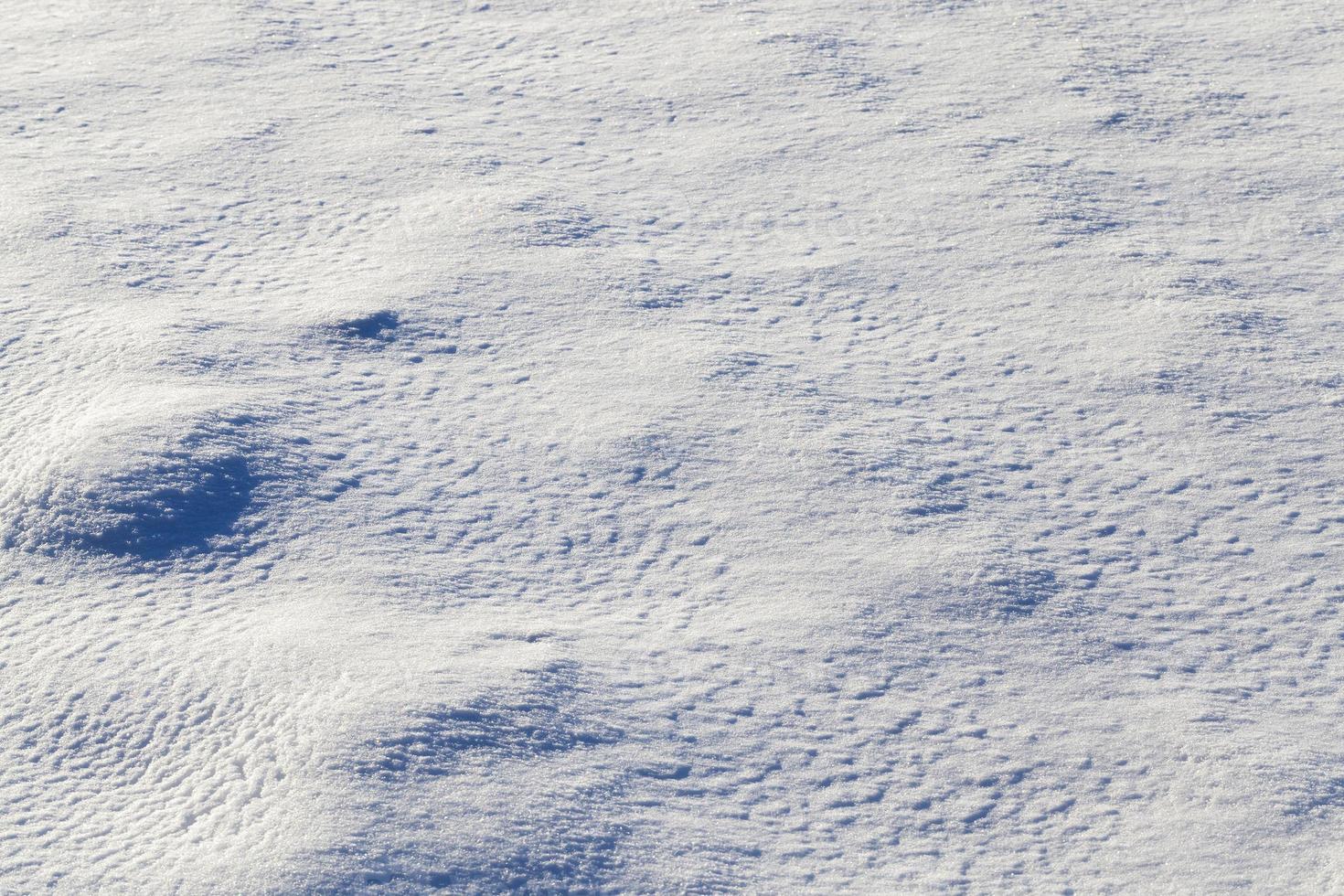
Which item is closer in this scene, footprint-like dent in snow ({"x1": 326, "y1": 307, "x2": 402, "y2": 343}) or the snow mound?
the snow mound

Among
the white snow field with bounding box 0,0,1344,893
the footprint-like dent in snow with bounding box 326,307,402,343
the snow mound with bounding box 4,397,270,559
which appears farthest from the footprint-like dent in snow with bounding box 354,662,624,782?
the footprint-like dent in snow with bounding box 326,307,402,343

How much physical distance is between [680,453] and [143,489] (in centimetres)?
61

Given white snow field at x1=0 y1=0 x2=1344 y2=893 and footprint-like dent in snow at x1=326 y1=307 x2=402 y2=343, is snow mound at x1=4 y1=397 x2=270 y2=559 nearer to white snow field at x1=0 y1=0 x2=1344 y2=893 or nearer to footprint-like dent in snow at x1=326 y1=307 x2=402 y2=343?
white snow field at x1=0 y1=0 x2=1344 y2=893

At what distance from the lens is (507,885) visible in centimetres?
127

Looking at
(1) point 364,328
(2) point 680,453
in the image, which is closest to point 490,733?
(2) point 680,453

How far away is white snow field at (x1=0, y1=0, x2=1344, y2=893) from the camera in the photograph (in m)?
1.33

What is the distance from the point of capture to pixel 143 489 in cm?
167

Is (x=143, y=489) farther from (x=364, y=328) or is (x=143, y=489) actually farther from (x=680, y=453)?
(x=680, y=453)

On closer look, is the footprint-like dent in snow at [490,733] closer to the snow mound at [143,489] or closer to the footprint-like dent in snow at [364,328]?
the snow mound at [143,489]

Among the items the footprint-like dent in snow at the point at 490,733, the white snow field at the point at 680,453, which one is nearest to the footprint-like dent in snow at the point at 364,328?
the white snow field at the point at 680,453

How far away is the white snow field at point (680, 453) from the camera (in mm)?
1335

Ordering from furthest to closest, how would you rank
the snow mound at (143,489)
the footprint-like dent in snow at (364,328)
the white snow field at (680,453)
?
1. the footprint-like dent in snow at (364,328)
2. the snow mound at (143,489)
3. the white snow field at (680,453)

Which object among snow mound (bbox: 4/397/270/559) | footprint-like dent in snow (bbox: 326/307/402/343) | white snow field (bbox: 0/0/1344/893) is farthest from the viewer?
footprint-like dent in snow (bbox: 326/307/402/343)

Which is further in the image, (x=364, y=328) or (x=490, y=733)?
(x=364, y=328)
